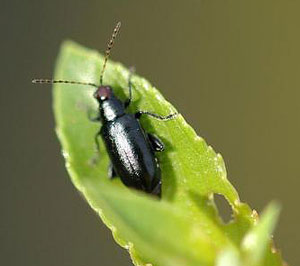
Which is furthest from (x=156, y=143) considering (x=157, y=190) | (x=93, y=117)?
(x=93, y=117)

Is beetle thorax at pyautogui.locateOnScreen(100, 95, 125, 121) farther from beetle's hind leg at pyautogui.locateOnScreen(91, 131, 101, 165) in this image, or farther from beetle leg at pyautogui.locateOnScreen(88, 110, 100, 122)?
beetle's hind leg at pyautogui.locateOnScreen(91, 131, 101, 165)

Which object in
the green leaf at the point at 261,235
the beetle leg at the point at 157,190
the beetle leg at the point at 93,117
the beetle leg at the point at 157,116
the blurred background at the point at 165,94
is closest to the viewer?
the green leaf at the point at 261,235

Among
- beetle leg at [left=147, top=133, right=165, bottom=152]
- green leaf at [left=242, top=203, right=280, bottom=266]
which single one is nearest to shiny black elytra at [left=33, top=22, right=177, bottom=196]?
beetle leg at [left=147, top=133, right=165, bottom=152]

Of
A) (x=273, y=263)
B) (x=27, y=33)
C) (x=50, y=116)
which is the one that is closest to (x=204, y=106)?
(x=50, y=116)

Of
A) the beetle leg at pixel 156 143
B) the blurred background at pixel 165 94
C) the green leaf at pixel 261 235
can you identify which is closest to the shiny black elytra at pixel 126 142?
the beetle leg at pixel 156 143

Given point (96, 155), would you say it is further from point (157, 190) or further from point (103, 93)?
point (103, 93)

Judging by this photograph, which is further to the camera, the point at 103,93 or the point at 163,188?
the point at 103,93

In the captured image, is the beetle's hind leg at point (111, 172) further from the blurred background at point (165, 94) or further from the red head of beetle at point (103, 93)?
the blurred background at point (165, 94)

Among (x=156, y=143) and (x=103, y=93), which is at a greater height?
(x=103, y=93)
